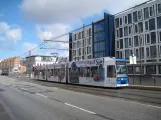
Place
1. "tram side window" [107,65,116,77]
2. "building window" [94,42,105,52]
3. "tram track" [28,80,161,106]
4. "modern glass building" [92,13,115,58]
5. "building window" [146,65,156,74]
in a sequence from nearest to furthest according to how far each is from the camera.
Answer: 1. "tram track" [28,80,161,106]
2. "tram side window" [107,65,116,77]
3. "building window" [146,65,156,74]
4. "modern glass building" [92,13,115,58]
5. "building window" [94,42,105,52]

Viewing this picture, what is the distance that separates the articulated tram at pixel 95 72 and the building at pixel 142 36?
93.1 feet

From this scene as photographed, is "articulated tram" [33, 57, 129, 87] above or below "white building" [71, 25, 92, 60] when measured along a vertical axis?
below

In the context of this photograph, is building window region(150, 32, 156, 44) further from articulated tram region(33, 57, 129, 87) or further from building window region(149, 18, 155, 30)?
articulated tram region(33, 57, 129, 87)

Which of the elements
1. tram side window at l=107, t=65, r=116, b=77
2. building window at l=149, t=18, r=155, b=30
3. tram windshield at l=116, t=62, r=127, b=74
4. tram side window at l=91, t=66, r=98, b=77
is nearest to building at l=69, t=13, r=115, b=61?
building window at l=149, t=18, r=155, b=30

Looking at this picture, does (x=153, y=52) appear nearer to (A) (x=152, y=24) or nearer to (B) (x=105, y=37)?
(A) (x=152, y=24)

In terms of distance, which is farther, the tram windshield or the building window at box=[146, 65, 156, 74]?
the building window at box=[146, 65, 156, 74]

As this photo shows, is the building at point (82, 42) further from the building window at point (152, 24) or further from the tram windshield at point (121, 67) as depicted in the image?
the tram windshield at point (121, 67)

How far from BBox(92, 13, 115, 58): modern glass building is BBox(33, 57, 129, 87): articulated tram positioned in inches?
1553

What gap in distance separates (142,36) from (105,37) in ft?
42.1

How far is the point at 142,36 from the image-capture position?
63812 mm

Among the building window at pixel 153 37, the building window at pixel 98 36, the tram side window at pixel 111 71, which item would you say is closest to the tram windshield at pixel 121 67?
the tram side window at pixel 111 71

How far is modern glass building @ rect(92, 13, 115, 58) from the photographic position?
7174 centimetres

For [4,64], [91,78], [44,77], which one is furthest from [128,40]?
[4,64]

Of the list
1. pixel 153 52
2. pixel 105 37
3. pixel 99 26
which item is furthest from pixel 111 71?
pixel 99 26
